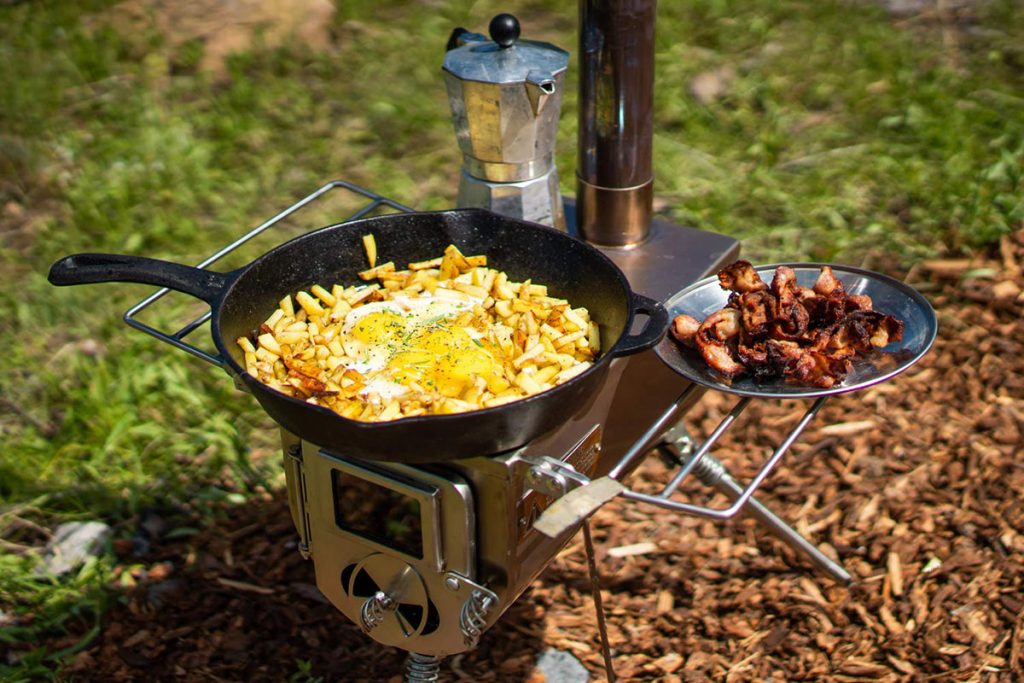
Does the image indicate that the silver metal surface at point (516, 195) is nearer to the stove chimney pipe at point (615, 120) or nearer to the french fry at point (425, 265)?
the stove chimney pipe at point (615, 120)

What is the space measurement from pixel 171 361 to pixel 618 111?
2.19 m

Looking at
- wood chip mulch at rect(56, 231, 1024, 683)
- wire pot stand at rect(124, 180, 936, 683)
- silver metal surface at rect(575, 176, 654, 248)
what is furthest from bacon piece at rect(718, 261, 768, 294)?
wood chip mulch at rect(56, 231, 1024, 683)

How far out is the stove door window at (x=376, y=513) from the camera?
7.12ft

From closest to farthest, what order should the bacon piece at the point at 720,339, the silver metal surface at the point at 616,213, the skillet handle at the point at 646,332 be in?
1. the skillet handle at the point at 646,332
2. the bacon piece at the point at 720,339
3. the silver metal surface at the point at 616,213

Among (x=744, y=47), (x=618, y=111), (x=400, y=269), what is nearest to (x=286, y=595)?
(x=400, y=269)

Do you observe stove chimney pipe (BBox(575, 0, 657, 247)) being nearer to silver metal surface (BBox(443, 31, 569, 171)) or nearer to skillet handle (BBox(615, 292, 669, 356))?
silver metal surface (BBox(443, 31, 569, 171))

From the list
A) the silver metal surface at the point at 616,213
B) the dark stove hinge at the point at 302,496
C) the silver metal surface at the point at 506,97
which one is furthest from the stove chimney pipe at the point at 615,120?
the dark stove hinge at the point at 302,496

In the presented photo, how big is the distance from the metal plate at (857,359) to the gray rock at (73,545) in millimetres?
1987

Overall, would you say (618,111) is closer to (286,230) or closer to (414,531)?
(414,531)

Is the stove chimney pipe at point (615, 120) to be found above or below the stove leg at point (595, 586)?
above

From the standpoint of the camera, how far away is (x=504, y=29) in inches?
94.2

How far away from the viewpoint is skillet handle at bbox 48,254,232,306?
6.67ft

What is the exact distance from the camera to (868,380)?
206 centimetres

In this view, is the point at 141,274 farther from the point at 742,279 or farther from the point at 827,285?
the point at 827,285
